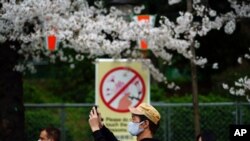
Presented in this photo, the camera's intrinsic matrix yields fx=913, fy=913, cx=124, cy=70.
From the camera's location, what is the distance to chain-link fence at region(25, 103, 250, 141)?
47.8ft

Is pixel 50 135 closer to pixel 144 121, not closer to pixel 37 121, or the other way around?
pixel 144 121

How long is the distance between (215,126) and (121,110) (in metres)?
3.10

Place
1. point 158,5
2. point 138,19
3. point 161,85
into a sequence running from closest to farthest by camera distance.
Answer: point 138,19 → point 158,5 → point 161,85

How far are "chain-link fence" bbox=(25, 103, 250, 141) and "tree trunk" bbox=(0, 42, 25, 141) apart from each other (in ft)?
3.47

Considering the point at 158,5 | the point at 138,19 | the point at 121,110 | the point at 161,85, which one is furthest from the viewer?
the point at 161,85

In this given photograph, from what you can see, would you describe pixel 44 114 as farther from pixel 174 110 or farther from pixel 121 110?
pixel 121 110

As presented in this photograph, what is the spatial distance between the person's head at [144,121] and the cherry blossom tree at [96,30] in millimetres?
5169

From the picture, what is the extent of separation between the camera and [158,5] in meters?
20.9

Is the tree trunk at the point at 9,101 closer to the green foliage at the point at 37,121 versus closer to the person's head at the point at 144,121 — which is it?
the green foliage at the point at 37,121

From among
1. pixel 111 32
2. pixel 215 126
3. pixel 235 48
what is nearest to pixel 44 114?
pixel 111 32

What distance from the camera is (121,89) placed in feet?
39.3

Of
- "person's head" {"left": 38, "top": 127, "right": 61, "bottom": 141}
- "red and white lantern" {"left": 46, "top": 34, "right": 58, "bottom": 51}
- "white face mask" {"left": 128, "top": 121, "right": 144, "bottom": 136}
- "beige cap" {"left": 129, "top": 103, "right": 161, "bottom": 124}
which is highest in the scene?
"red and white lantern" {"left": 46, "top": 34, "right": 58, "bottom": 51}

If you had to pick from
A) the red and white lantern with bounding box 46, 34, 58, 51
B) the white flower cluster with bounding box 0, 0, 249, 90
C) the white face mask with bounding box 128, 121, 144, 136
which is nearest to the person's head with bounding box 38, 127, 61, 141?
the white face mask with bounding box 128, 121, 144, 136

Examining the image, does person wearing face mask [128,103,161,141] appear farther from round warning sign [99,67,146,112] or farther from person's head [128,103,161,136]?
round warning sign [99,67,146,112]
